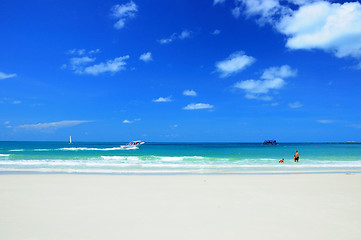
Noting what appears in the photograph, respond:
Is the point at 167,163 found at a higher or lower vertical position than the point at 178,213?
lower

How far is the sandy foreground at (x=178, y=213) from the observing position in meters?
5.15

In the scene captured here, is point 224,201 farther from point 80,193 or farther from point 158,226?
point 80,193

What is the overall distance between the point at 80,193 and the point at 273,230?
21.9ft

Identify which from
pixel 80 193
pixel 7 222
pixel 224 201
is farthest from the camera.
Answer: pixel 80 193

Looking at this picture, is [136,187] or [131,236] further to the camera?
[136,187]

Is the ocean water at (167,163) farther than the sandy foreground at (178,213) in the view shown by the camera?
Yes

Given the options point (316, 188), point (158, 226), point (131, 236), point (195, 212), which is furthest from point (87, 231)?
point (316, 188)

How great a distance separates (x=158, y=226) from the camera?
18.2 feet

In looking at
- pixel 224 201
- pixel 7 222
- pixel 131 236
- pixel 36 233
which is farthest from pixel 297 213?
pixel 7 222

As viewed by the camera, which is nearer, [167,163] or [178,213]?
[178,213]

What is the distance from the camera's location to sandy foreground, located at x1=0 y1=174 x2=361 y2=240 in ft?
16.9

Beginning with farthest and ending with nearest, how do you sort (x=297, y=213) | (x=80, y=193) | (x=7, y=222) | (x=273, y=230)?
1. (x=80, y=193)
2. (x=297, y=213)
3. (x=7, y=222)
4. (x=273, y=230)

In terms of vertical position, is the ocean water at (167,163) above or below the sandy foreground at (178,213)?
below

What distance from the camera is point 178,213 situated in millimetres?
6531
